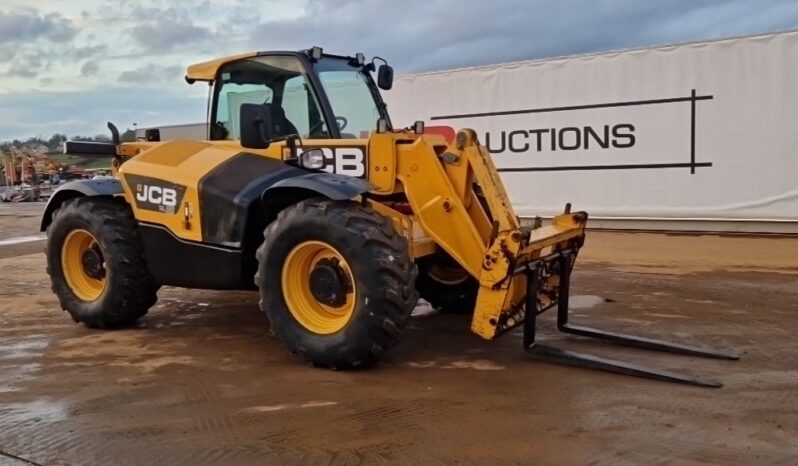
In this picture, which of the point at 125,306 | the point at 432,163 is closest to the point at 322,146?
the point at 432,163

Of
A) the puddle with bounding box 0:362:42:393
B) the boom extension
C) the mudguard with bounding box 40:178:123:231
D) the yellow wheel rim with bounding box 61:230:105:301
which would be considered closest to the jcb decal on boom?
the boom extension

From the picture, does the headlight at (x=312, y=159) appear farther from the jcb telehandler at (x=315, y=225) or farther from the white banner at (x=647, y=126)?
the white banner at (x=647, y=126)

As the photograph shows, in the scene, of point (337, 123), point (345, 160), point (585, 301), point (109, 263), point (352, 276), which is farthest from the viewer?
point (585, 301)

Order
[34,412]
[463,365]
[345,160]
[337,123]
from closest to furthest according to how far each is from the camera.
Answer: [34,412], [463,365], [345,160], [337,123]

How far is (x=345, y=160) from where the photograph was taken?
5988 millimetres

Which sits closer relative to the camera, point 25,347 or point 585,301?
point 25,347

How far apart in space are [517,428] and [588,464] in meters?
0.56

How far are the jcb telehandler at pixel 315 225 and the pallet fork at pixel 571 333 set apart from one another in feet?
0.05

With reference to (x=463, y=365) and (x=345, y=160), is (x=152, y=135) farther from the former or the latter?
(x=463, y=365)

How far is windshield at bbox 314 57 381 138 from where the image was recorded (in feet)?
20.7

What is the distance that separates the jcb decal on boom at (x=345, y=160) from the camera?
5.92 meters

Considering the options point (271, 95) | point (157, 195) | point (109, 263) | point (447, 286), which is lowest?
point (447, 286)

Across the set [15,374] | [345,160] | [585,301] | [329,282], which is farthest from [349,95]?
[15,374]

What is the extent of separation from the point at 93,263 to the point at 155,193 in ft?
3.52
